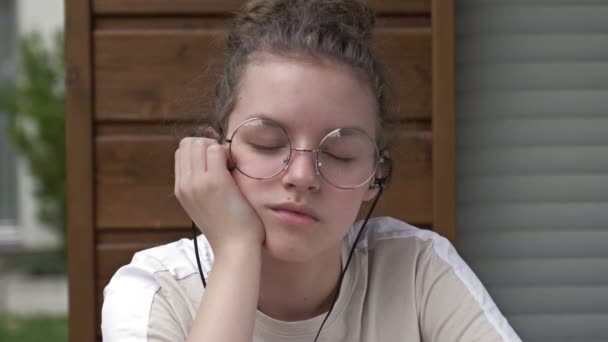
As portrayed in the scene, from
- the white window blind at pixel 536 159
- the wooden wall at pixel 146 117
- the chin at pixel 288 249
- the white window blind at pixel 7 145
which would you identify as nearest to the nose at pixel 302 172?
the chin at pixel 288 249

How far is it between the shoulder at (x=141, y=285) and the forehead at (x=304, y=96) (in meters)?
0.31

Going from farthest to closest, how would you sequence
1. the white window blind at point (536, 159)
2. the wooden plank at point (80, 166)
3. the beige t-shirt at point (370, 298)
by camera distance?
the white window blind at point (536, 159)
the wooden plank at point (80, 166)
the beige t-shirt at point (370, 298)

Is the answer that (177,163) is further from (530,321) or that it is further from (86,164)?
(530,321)

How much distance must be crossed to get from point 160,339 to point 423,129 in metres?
1.14

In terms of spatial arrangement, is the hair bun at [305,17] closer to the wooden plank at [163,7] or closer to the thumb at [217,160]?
the thumb at [217,160]

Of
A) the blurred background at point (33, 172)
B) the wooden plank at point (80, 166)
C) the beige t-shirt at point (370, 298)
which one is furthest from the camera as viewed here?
the blurred background at point (33, 172)

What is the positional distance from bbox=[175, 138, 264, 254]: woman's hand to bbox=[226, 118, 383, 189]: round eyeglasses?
0.12 ft

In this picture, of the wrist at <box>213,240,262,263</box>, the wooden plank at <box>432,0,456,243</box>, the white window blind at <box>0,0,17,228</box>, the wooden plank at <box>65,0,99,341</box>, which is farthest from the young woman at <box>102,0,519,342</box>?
the white window blind at <box>0,0,17,228</box>

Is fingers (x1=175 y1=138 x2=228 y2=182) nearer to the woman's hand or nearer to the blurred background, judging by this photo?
the woman's hand

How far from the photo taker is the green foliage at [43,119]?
6625mm

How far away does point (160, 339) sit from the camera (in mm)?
1477

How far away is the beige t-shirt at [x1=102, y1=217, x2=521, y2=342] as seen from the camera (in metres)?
1.54

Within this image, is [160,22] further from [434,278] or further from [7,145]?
[7,145]

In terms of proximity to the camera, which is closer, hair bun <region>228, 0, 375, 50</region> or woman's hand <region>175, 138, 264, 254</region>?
woman's hand <region>175, 138, 264, 254</region>
